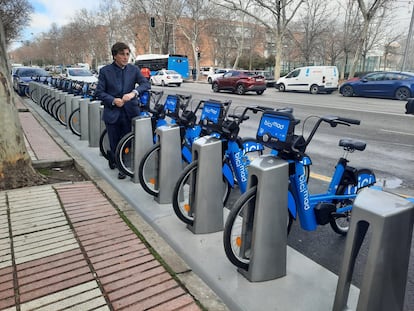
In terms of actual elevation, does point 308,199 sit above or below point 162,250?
above

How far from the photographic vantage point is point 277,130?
2.54 m

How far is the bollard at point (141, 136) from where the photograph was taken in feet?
14.0

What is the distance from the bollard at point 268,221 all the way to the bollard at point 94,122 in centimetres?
431

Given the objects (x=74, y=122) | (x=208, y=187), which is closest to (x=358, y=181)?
(x=208, y=187)

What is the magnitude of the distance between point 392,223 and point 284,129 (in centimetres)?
104

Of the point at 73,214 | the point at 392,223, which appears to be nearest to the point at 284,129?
the point at 392,223

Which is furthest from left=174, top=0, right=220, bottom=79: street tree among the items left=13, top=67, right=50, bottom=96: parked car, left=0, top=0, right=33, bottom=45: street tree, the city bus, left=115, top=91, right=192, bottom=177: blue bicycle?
left=115, top=91, right=192, bottom=177: blue bicycle

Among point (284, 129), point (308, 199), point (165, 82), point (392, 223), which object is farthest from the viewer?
point (165, 82)

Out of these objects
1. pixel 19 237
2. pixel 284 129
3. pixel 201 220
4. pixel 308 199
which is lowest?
pixel 19 237

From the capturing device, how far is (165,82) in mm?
Answer: 30906

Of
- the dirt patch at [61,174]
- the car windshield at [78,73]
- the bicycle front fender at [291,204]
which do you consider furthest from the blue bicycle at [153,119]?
the car windshield at [78,73]

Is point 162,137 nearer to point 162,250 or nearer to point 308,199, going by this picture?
point 162,250

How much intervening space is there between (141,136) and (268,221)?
2.35 meters

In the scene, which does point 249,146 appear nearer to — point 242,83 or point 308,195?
point 308,195
